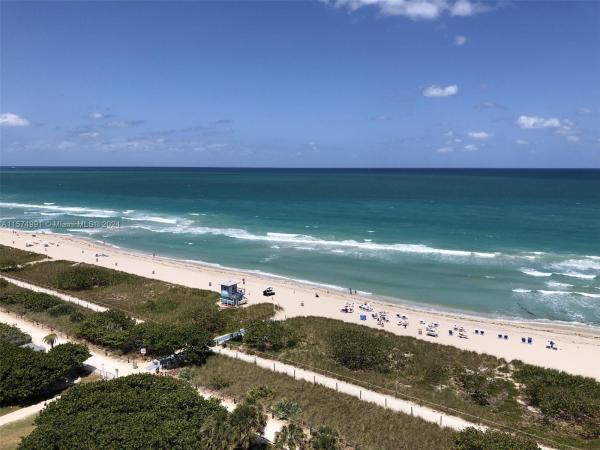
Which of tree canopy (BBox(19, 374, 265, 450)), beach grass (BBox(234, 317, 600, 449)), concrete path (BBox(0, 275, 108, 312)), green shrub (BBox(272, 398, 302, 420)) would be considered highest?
tree canopy (BBox(19, 374, 265, 450))

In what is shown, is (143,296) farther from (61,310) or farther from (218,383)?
(218,383)

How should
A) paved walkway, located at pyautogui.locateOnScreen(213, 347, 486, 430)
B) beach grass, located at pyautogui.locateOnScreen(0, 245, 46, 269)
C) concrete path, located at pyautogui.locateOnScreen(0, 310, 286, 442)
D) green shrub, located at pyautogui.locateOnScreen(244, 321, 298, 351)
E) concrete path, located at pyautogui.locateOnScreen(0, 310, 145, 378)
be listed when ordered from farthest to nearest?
beach grass, located at pyautogui.locateOnScreen(0, 245, 46, 269)
green shrub, located at pyautogui.locateOnScreen(244, 321, 298, 351)
concrete path, located at pyautogui.locateOnScreen(0, 310, 145, 378)
paved walkway, located at pyautogui.locateOnScreen(213, 347, 486, 430)
concrete path, located at pyautogui.locateOnScreen(0, 310, 286, 442)

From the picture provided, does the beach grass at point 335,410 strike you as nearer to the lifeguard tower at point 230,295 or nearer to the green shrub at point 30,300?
the lifeguard tower at point 230,295

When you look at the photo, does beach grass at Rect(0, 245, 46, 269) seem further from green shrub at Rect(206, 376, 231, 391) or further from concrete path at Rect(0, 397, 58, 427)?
green shrub at Rect(206, 376, 231, 391)

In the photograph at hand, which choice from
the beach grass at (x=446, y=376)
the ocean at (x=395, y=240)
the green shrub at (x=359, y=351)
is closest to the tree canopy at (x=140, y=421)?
the beach grass at (x=446, y=376)

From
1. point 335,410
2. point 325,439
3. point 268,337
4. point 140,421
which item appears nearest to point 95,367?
point 140,421

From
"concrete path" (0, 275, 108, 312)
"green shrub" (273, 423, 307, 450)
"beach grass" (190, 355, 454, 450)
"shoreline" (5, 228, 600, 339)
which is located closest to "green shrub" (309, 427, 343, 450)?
"green shrub" (273, 423, 307, 450)

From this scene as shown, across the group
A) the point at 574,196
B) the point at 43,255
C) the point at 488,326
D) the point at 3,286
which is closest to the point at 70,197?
the point at 43,255
